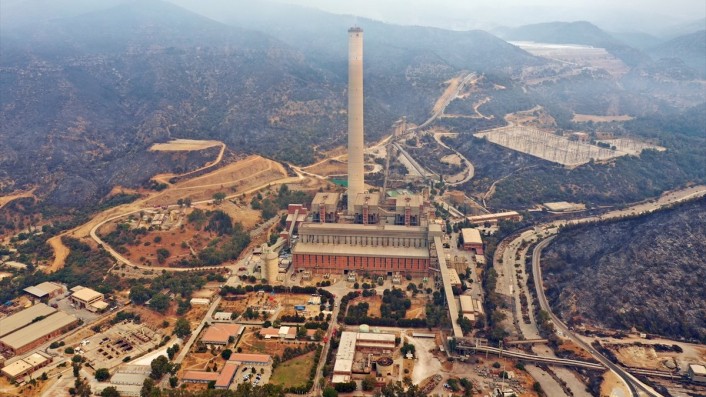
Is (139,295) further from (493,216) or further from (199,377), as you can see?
(493,216)

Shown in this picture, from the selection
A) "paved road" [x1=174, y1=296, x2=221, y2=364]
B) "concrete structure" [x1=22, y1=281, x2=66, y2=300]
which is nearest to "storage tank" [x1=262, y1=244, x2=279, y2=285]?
"paved road" [x1=174, y1=296, x2=221, y2=364]

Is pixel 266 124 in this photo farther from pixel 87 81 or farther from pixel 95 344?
pixel 95 344

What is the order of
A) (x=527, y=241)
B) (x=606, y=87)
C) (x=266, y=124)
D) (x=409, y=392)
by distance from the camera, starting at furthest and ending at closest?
(x=606, y=87), (x=266, y=124), (x=527, y=241), (x=409, y=392)

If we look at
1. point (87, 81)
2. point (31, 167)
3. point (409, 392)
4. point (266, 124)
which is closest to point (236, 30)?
point (87, 81)

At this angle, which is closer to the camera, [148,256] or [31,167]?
[148,256]

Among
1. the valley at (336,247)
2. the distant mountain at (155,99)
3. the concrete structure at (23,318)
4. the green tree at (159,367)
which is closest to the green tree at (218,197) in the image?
the valley at (336,247)

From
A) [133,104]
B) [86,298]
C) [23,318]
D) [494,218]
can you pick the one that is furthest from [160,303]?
[133,104]

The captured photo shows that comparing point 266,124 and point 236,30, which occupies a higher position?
point 236,30
